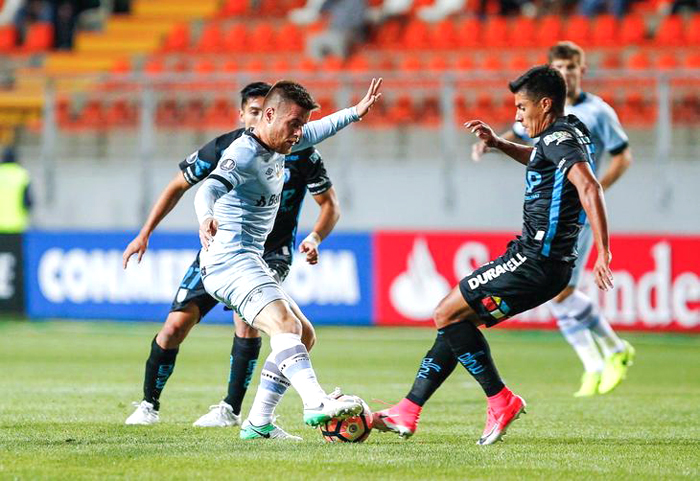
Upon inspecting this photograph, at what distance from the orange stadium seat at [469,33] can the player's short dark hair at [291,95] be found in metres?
14.7

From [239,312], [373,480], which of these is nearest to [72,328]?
[239,312]

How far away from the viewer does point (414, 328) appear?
16609mm

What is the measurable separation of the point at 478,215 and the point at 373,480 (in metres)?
12.0

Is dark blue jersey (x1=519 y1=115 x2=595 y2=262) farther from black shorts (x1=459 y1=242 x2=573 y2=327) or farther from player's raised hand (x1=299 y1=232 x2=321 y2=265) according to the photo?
player's raised hand (x1=299 y1=232 x2=321 y2=265)

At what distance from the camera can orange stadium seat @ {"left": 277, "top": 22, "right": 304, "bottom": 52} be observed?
22562 millimetres

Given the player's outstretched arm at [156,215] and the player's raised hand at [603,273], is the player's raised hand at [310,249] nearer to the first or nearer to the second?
the player's outstretched arm at [156,215]

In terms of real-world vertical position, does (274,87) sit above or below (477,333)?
above

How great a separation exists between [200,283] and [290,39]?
15.4 metres

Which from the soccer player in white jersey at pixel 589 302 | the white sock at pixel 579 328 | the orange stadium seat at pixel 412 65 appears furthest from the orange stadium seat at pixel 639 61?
the white sock at pixel 579 328

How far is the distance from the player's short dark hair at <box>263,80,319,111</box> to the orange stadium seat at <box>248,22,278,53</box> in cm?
1593

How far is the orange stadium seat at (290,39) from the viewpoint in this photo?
22562 mm

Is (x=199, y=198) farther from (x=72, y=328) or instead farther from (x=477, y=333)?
(x=72, y=328)

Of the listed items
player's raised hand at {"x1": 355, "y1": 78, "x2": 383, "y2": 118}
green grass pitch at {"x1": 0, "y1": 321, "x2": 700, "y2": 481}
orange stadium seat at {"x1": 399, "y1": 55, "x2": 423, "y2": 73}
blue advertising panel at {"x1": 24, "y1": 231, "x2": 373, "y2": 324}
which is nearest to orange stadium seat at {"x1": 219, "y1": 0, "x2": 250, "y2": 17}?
orange stadium seat at {"x1": 399, "y1": 55, "x2": 423, "y2": 73}

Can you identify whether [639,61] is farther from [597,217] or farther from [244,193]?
[244,193]
